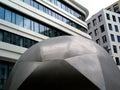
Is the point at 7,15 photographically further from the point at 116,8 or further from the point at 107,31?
the point at 116,8

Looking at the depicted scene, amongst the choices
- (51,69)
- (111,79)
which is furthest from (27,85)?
(111,79)

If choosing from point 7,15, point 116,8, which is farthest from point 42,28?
point 116,8

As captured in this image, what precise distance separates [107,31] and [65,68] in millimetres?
44916

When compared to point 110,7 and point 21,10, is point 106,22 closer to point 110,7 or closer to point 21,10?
point 110,7

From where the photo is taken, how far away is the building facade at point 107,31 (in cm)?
4625

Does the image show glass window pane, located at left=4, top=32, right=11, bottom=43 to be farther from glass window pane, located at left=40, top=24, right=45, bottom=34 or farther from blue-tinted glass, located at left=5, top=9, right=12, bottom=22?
glass window pane, located at left=40, top=24, right=45, bottom=34

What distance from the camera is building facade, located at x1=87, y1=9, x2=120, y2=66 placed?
46.2 meters

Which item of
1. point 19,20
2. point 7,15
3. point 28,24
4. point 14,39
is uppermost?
point 7,15

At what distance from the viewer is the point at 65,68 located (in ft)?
13.1

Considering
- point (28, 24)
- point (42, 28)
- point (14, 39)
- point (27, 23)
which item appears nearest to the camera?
point (14, 39)

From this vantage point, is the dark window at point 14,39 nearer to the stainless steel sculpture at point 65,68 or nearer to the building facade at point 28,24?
the building facade at point 28,24

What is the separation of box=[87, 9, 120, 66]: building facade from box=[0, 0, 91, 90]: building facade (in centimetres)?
1295

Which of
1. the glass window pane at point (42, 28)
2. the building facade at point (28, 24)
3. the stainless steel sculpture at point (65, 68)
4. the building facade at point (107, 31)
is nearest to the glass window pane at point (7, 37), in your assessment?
the building facade at point (28, 24)

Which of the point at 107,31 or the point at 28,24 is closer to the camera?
the point at 28,24
